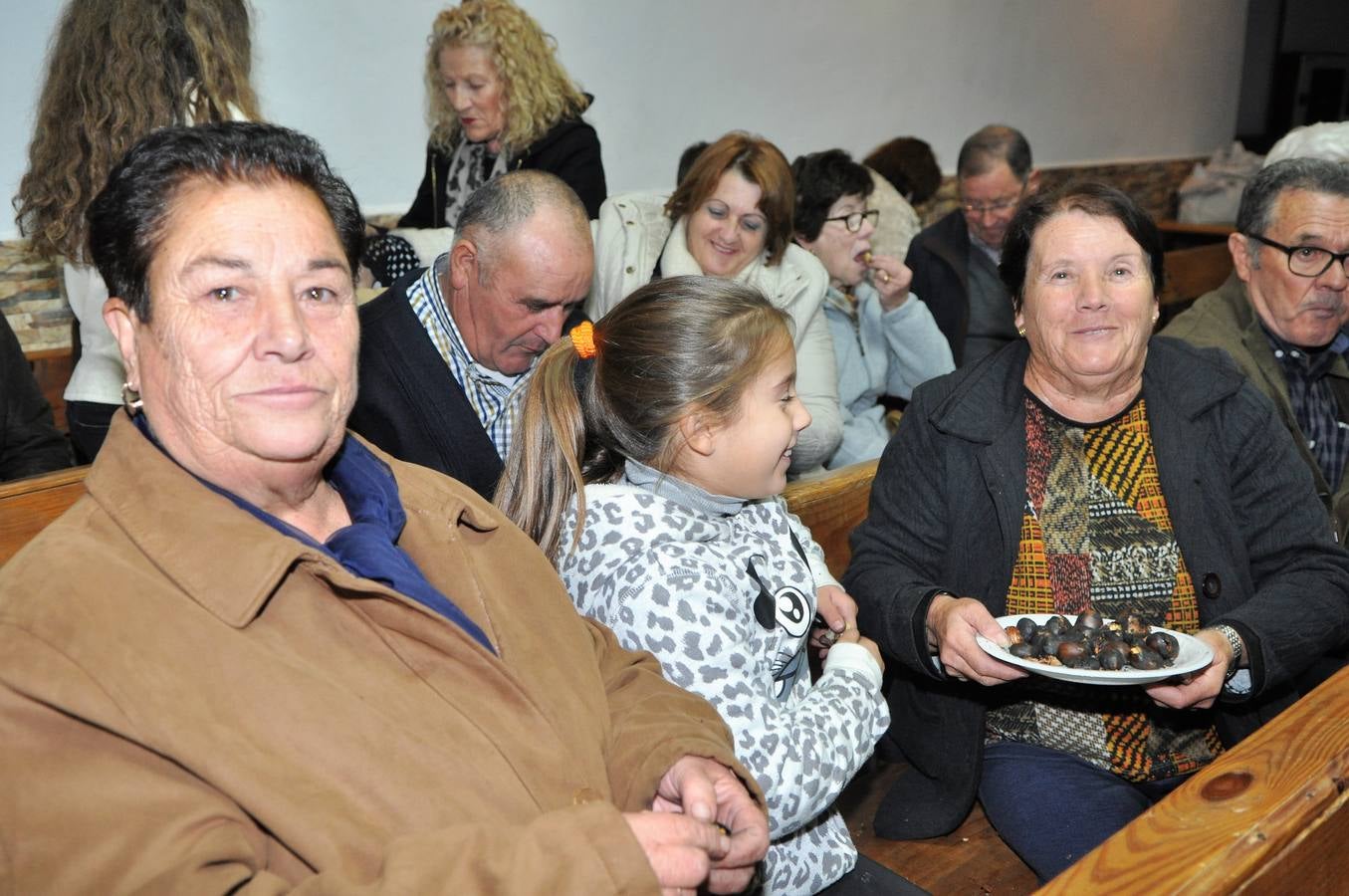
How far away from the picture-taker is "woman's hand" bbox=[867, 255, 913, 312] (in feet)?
12.0

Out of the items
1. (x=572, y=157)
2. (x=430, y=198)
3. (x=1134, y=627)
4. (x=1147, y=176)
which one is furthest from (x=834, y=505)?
(x=1147, y=176)

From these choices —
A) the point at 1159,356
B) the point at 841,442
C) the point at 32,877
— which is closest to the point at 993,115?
the point at 841,442

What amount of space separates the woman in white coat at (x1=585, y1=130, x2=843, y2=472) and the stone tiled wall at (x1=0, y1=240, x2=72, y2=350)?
184 cm

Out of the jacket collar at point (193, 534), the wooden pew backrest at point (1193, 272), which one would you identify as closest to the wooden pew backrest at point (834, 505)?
the jacket collar at point (193, 534)

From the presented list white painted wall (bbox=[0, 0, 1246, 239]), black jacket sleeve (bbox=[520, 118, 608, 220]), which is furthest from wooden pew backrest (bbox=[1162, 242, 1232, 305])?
black jacket sleeve (bbox=[520, 118, 608, 220])

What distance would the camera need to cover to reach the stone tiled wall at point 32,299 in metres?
3.70

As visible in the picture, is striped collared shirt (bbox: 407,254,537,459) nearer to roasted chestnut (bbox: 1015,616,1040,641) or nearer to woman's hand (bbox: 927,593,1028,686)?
woman's hand (bbox: 927,593,1028,686)

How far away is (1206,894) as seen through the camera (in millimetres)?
1248

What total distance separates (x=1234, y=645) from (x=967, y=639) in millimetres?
451

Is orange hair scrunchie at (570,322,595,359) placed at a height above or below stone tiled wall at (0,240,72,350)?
above

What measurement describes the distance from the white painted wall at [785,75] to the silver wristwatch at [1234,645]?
356 centimetres

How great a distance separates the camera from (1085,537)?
2.04 metres

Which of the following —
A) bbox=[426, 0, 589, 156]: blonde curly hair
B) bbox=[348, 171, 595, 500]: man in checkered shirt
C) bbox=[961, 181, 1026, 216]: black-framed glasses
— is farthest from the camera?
bbox=[961, 181, 1026, 216]: black-framed glasses

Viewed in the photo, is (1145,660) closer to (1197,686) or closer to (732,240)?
(1197,686)
